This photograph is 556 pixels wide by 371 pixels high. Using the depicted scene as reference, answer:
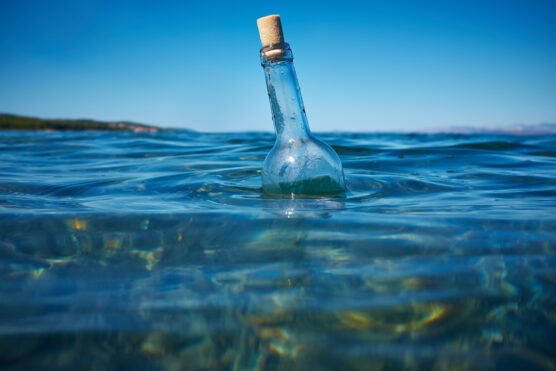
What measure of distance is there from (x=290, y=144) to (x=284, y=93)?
0.27 m

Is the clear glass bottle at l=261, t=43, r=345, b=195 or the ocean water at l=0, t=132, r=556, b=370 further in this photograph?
the clear glass bottle at l=261, t=43, r=345, b=195

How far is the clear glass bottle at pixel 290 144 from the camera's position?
71.0 inches

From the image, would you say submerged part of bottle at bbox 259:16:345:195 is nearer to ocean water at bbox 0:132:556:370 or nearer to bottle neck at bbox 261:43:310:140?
bottle neck at bbox 261:43:310:140

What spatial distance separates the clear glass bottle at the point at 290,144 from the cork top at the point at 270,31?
28 mm

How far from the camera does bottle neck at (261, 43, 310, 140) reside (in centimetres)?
179

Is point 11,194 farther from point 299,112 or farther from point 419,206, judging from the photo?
point 419,206

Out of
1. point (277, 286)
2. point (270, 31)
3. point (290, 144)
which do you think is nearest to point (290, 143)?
point (290, 144)

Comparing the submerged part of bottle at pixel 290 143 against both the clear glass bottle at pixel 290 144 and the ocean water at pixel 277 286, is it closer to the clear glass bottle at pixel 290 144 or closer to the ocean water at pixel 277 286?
the clear glass bottle at pixel 290 144

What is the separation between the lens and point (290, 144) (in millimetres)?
1864

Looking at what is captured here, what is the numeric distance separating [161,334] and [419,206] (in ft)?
4.86

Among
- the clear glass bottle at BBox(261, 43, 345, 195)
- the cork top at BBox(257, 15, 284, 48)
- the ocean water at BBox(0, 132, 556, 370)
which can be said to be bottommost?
the ocean water at BBox(0, 132, 556, 370)

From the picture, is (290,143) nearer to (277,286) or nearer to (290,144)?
(290,144)

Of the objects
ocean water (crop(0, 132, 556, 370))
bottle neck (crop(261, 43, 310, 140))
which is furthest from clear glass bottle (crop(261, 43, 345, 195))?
ocean water (crop(0, 132, 556, 370))

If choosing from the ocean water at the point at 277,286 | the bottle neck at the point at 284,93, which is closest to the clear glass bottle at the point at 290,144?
the bottle neck at the point at 284,93
